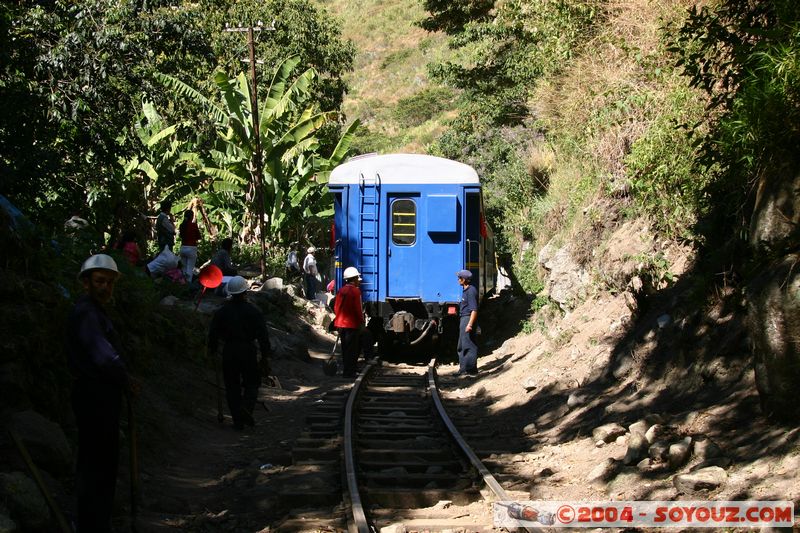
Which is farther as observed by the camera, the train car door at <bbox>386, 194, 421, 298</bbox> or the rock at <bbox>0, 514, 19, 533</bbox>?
the train car door at <bbox>386, 194, 421, 298</bbox>

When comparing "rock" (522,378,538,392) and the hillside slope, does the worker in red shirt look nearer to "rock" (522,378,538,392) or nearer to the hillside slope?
"rock" (522,378,538,392)

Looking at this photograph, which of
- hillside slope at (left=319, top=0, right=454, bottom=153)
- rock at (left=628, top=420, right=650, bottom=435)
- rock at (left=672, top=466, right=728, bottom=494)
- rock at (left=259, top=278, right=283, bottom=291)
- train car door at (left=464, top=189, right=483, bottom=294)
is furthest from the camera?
hillside slope at (left=319, top=0, right=454, bottom=153)

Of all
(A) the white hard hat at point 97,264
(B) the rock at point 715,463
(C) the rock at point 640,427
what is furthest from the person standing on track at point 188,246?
(B) the rock at point 715,463

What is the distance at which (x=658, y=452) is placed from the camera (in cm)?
696

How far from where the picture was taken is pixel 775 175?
23.7ft

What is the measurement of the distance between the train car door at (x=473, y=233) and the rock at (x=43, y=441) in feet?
33.6

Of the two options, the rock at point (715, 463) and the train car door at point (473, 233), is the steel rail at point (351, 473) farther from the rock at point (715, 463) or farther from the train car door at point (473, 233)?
the train car door at point (473, 233)

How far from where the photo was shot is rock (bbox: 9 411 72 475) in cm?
627

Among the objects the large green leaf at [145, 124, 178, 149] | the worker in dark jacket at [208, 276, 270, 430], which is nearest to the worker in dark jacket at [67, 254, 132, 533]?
the worker in dark jacket at [208, 276, 270, 430]

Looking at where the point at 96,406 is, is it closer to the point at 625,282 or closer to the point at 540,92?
the point at 625,282

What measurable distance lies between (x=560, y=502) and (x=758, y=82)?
3.84 meters

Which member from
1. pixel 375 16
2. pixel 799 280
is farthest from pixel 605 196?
pixel 375 16

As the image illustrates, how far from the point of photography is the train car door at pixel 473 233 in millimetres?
16047

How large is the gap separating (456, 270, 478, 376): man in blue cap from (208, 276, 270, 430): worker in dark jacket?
4.86 meters
